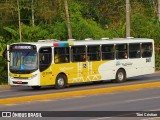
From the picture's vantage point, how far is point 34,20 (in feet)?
178

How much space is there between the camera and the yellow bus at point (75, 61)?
28.4 metres

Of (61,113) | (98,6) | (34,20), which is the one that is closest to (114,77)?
(61,113)

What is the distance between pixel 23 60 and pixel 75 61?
294 centimetres

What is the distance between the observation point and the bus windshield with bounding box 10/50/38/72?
2838 centimetres

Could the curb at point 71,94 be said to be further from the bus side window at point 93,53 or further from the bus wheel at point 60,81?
the bus side window at point 93,53

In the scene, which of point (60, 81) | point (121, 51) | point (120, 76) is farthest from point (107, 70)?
point (60, 81)

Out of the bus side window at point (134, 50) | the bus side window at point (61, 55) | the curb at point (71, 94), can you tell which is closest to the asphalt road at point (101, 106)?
the curb at point (71, 94)

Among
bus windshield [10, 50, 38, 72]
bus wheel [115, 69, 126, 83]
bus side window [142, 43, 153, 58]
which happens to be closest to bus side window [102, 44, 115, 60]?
bus wheel [115, 69, 126, 83]

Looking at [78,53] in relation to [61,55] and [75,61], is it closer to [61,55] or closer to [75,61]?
[75,61]

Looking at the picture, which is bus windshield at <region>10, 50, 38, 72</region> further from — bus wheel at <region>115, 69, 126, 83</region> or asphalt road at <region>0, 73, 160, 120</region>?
bus wheel at <region>115, 69, 126, 83</region>

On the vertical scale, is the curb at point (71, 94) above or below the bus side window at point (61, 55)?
below

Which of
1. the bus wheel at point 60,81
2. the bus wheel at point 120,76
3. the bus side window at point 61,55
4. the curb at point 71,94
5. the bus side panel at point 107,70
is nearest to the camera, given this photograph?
the curb at point 71,94

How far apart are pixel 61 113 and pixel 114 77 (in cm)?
1440

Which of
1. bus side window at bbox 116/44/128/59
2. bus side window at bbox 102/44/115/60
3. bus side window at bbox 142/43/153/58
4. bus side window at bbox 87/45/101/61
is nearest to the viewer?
bus side window at bbox 87/45/101/61
